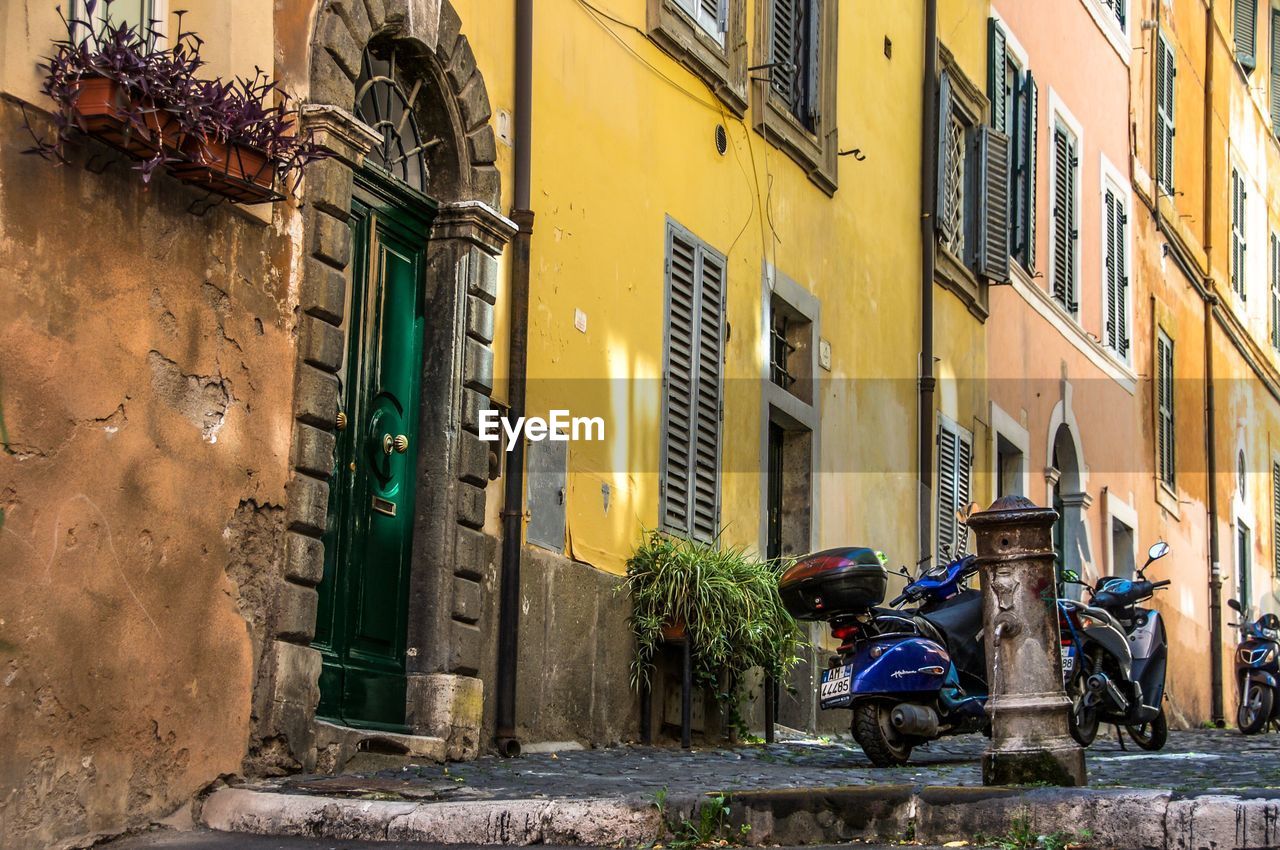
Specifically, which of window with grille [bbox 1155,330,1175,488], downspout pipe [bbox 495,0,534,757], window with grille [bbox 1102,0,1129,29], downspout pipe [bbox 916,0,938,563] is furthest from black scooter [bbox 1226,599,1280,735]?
window with grille [bbox 1102,0,1129,29]

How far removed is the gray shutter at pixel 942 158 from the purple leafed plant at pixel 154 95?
955 centimetres

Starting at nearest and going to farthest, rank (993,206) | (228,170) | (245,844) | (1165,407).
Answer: (245,844) < (228,170) < (993,206) < (1165,407)

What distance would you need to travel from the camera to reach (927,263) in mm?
15586

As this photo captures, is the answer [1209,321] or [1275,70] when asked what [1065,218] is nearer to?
[1209,321]

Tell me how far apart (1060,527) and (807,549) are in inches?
286

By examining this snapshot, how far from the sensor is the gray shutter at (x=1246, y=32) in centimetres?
2856

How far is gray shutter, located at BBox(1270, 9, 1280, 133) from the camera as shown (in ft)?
101

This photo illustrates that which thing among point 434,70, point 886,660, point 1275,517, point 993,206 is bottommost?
point 886,660

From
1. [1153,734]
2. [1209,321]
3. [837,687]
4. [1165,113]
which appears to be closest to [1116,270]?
[1165,113]

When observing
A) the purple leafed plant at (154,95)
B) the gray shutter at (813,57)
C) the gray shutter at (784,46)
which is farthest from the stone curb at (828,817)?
the gray shutter at (813,57)

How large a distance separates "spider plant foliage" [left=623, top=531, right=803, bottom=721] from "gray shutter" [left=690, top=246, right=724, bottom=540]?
0.63m

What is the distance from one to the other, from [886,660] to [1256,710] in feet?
23.2

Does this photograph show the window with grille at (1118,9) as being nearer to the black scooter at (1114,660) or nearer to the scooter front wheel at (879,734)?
the black scooter at (1114,660)

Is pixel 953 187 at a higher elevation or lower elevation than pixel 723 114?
higher
